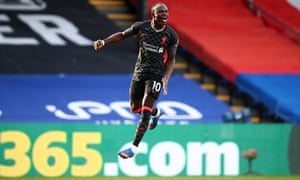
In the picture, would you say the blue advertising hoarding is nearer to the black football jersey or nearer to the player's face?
the black football jersey

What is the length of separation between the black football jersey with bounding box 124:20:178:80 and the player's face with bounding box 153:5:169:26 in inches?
9.0

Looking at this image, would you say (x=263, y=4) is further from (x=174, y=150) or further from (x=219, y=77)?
(x=174, y=150)

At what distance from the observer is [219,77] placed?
918 inches

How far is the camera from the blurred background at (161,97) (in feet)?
60.4

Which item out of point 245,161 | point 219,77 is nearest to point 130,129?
point 245,161

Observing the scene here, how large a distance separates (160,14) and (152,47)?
1.87 feet

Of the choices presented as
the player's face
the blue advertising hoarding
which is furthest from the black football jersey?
the blue advertising hoarding

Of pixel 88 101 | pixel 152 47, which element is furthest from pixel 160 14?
pixel 88 101

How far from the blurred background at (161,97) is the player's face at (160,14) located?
4708 millimetres

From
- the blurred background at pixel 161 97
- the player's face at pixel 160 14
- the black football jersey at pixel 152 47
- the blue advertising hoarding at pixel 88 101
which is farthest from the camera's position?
the blue advertising hoarding at pixel 88 101

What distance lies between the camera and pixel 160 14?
1401 centimetres

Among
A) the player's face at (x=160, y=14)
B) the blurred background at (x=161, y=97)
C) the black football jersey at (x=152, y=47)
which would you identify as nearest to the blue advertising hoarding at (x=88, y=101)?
the blurred background at (x=161, y=97)

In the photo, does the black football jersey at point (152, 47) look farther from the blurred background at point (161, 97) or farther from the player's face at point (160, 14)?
the blurred background at point (161, 97)

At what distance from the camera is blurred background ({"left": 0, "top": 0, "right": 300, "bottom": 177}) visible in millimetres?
18406
